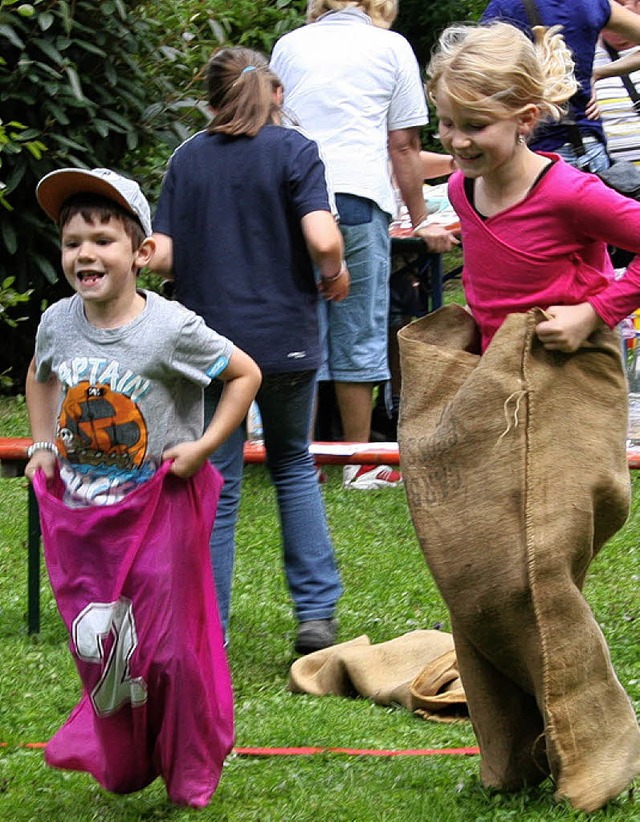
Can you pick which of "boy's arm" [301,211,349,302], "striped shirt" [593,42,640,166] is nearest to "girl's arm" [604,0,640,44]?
"striped shirt" [593,42,640,166]

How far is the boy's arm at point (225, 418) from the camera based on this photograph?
3652mm

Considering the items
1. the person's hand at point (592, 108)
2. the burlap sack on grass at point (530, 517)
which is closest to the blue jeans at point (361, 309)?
the person's hand at point (592, 108)

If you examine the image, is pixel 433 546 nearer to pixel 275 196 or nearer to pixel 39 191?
pixel 39 191

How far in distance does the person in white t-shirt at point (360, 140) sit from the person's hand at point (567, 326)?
3.44 m

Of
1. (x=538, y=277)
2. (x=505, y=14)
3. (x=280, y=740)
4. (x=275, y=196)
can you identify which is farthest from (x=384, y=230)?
(x=538, y=277)

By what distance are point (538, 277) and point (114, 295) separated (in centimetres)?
99

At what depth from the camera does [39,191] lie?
3.78m

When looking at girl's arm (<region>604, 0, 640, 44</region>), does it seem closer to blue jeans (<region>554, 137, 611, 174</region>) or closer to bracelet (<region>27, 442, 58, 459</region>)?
blue jeans (<region>554, 137, 611, 174</region>)

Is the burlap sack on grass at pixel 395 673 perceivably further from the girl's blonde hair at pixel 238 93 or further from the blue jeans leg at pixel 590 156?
the blue jeans leg at pixel 590 156

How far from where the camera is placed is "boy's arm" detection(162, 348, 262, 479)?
3652 millimetres

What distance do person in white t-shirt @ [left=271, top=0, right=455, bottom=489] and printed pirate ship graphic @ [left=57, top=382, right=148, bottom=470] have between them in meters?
3.30

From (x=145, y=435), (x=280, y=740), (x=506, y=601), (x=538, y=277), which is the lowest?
(x=280, y=740)

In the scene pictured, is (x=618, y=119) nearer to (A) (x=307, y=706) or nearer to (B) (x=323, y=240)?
(B) (x=323, y=240)

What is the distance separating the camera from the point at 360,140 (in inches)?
273
